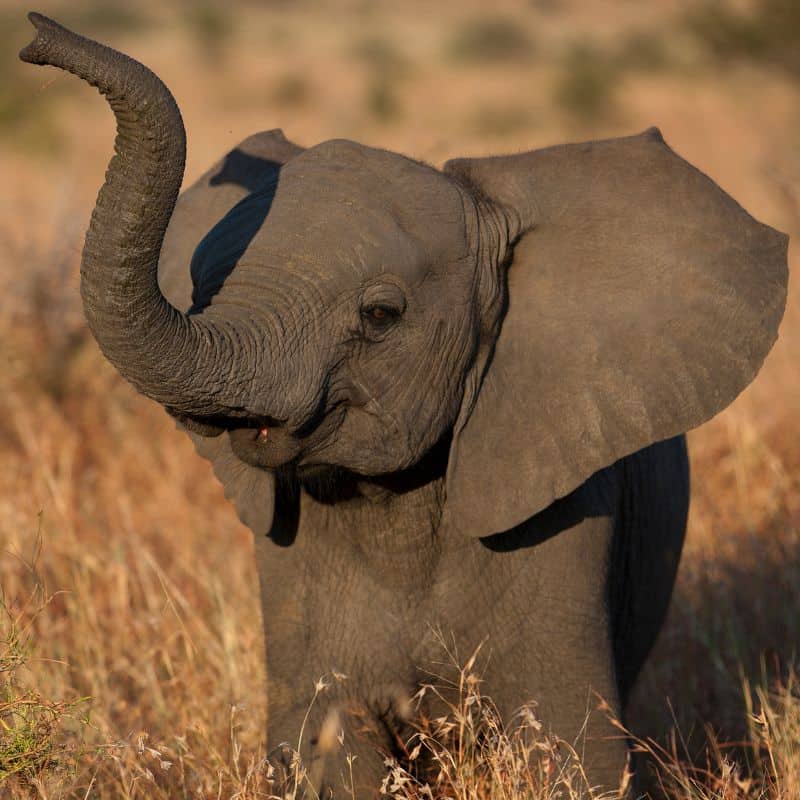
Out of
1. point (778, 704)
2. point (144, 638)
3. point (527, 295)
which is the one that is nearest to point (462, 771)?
point (527, 295)

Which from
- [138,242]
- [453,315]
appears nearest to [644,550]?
[453,315]

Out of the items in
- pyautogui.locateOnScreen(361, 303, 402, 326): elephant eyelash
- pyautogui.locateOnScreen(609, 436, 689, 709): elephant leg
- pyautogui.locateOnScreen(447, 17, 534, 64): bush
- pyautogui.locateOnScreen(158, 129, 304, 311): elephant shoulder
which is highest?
pyautogui.locateOnScreen(447, 17, 534, 64): bush

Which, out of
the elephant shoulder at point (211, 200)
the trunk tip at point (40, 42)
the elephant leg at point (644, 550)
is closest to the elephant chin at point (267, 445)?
the elephant shoulder at point (211, 200)

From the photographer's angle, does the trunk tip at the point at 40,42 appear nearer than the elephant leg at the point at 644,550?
Yes

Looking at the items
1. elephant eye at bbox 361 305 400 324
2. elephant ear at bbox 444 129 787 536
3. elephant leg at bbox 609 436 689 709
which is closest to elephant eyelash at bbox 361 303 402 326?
elephant eye at bbox 361 305 400 324

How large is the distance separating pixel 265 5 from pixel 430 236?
58703 millimetres

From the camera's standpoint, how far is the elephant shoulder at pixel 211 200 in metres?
3.82

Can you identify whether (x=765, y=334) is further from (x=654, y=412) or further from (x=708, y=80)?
(x=708, y=80)

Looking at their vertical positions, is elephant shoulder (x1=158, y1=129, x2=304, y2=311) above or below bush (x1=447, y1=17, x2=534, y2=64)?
below

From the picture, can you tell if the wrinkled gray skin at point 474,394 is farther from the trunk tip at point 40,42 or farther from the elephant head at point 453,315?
the trunk tip at point 40,42

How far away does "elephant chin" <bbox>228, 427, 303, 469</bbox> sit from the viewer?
10.5ft

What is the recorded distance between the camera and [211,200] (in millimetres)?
3938

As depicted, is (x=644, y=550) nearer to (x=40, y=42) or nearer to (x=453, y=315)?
(x=453, y=315)

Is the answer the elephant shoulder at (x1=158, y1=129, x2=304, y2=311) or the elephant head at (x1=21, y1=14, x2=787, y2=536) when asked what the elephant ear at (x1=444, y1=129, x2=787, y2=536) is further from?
the elephant shoulder at (x1=158, y1=129, x2=304, y2=311)
